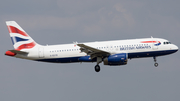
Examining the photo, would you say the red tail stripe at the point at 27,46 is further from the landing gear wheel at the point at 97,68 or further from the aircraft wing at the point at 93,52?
the landing gear wheel at the point at 97,68

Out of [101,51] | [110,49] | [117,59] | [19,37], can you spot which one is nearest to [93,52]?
[101,51]

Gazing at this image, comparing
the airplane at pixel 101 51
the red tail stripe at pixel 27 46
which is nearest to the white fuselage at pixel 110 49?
the airplane at pixel 101 51

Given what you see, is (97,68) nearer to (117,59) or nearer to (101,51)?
(101,51)

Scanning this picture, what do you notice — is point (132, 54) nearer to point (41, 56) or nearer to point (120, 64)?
point (120, 64)

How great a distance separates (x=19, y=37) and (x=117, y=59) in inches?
694

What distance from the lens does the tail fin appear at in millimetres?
61000

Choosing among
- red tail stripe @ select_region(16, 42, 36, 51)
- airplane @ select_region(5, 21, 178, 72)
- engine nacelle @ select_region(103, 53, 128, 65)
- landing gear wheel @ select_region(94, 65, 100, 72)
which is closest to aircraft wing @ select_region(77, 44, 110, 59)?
airplane @ select_region(5, 21, 178, 72)

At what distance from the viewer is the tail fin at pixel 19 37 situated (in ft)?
200

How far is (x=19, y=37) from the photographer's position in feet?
202

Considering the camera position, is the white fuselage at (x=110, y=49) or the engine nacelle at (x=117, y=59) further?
the white fuselage at (x=110, y=49)

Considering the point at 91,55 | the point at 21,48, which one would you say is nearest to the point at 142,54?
the point at 91,55

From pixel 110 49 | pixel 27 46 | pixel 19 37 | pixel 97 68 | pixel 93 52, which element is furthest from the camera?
pixel 19 37

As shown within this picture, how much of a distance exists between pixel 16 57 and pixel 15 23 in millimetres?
6601

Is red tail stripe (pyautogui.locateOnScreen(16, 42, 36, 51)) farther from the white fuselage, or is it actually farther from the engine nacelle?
the engine nacelle
